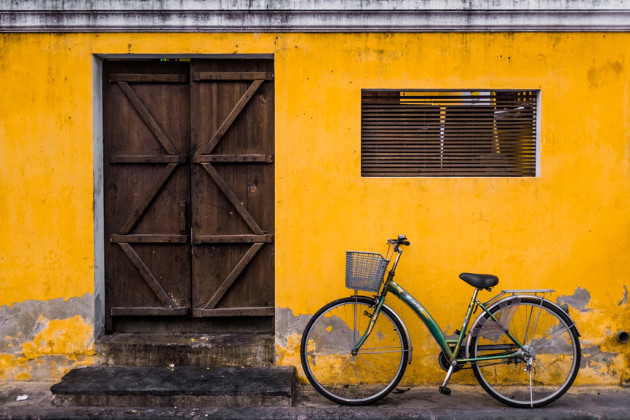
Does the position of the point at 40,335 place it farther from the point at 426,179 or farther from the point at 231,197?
the point at 426,179

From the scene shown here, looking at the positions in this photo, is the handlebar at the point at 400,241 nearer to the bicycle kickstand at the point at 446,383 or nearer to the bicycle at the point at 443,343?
the bicycle at the point at 443,343

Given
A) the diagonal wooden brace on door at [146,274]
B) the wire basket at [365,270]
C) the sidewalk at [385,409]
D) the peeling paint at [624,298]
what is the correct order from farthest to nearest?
the diagonal wooden brace on door at [146,274]
the peeling paint at [624,298]
the wire basket at [365,270]
the sidewalk at [385,409]

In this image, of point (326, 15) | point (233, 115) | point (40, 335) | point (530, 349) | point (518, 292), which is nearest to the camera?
point (530, 349)

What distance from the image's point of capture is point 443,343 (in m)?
4.68

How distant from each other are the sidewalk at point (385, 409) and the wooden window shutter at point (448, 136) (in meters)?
2.13

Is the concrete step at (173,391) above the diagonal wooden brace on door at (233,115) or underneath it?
underneath

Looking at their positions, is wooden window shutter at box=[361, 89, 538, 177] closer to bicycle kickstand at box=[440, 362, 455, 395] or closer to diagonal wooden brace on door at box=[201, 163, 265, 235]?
diagonal wooden brace on door at box=[201, 163, 265, 235]

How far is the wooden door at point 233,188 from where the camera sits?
533cm

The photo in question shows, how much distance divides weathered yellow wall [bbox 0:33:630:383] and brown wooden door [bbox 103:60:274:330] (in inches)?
11.9

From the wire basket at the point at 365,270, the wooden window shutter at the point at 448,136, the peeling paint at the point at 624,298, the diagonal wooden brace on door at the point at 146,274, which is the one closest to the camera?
the wire basket at the point at 365,270

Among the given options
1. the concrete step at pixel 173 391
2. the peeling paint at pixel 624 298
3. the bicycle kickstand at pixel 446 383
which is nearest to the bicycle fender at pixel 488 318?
the bicycle kickstand at pixel 446 383

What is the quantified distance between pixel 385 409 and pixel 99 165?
11.7ft

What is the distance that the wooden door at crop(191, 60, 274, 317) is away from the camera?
17.5 feet

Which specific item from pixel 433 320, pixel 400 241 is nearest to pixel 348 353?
pixel 433 320
